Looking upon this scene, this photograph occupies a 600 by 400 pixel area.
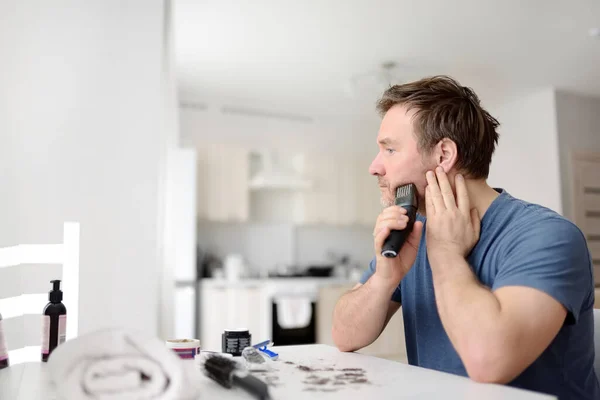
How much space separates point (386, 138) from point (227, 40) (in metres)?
2.89

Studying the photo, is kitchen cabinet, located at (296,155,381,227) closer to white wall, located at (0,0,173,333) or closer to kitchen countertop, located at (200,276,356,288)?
kitchen countertop, located at (200,276,356,288)

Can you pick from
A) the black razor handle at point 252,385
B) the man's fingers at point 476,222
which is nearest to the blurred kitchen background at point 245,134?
the black razor handle at point 252,385

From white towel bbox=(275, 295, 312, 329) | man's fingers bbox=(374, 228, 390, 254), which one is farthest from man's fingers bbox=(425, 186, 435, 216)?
white towel bbox=(275, 295, 312, 329)

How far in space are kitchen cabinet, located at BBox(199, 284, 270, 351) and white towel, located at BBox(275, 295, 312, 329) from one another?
0.14 meters

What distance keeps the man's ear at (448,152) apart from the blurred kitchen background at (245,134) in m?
1.25

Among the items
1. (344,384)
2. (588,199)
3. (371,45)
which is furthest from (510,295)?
(588,199)

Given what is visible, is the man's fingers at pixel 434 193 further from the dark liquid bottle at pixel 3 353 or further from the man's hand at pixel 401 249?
the dark liquid bottle at pixel 3 353

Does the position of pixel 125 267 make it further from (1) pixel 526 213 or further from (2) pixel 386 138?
(1) pixel 526 213

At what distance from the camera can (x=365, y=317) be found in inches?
53.2

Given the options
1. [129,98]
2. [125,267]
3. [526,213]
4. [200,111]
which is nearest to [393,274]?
[526,213]

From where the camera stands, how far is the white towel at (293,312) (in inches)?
200

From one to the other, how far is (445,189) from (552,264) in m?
0.31

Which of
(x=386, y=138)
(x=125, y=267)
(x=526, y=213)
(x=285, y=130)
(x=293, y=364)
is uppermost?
(x=285, y=130)

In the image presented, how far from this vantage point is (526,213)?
1.18m
